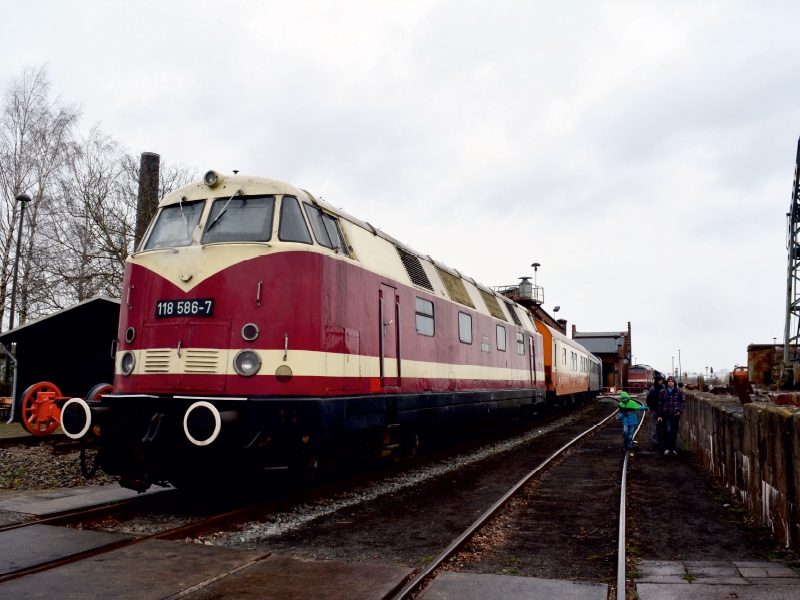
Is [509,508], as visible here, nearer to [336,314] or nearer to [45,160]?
[336,314]

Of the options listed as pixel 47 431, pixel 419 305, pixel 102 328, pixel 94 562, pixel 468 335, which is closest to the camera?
pixel 94 562

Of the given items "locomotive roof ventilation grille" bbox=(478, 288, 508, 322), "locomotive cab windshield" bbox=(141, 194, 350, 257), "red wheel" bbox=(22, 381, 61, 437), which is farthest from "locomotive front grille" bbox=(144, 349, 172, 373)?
"locomotive roof ventilation grille" bbox=(478, 288, 508, 322)

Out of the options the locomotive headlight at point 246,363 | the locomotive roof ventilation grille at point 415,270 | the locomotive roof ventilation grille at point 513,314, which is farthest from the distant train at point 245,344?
the locomotive roof ventilation grille at point 513,314

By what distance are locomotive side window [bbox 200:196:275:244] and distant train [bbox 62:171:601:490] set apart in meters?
0.02

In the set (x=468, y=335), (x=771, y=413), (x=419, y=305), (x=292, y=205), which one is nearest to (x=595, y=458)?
(x=468, y=335)

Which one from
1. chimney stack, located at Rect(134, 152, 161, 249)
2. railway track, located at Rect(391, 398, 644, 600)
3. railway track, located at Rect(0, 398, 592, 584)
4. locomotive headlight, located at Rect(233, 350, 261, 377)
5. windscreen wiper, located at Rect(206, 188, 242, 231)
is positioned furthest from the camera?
chimney stack, located at Rect(134, 152, 161, 249)

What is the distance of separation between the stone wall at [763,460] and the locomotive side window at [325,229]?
16.4ft

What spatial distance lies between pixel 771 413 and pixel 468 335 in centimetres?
743

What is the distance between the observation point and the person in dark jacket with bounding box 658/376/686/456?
12.8m

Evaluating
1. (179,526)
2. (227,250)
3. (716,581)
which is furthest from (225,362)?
(716,581)

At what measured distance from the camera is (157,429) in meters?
6.54

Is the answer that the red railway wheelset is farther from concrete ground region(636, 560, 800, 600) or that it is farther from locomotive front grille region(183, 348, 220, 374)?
concrete ground region(636, 560, 800, 600)

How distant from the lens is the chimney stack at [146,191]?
23.4 meters

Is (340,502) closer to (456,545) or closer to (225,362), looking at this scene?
(225,362)
